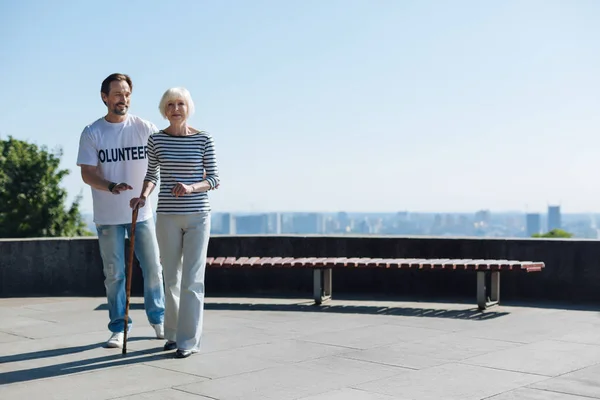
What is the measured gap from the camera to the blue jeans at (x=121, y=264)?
6746 mm

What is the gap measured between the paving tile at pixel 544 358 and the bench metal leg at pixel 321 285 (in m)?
3.19

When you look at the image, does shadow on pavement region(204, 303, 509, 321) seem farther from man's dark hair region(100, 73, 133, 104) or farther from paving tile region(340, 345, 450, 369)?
man's dark hair region(100, 73, 133, 104)

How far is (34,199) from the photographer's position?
47.8 m

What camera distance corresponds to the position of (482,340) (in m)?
7.06

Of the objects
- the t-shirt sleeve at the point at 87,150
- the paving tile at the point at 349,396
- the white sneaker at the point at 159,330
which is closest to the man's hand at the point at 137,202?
the t-shirt sleeve at the point at 87,150

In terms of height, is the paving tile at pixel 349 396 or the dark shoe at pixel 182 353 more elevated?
the dark shoe at pixel 182 353

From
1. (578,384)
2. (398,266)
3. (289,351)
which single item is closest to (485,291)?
(398,266)

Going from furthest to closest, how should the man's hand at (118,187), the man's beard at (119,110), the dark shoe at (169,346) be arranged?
1. the man's beard at (119,110)
2. the dark shoe at (169,346)
3. the man's hand at (118,187)

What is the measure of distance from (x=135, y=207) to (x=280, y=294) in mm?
4535

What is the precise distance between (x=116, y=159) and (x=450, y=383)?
10.1 feet

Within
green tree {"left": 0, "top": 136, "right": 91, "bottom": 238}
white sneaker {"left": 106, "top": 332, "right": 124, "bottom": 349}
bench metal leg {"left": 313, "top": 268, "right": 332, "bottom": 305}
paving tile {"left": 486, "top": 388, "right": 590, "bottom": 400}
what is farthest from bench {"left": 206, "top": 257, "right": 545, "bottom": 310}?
green tree {"left": 0, "top": 136, "right": 91, "bottom": 238}

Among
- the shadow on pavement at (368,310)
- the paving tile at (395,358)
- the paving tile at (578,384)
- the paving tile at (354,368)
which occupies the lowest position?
the paving tile at (354,368)

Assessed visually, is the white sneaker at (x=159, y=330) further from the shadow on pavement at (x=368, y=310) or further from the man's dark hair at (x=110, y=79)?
the shadow on pavement at (x=368, y=310)

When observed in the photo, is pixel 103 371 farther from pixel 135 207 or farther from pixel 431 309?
pixel 431 309
